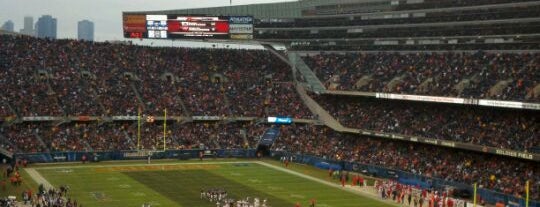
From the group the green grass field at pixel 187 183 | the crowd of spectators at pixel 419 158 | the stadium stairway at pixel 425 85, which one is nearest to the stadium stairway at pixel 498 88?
the crowd of spectators at pixel 419 158

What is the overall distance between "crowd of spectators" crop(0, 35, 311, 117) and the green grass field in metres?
8.07

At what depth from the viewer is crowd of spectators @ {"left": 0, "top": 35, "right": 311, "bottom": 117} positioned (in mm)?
58906

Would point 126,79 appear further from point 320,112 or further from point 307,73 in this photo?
point 320,112

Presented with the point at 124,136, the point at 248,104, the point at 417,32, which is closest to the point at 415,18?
the point at 417,32

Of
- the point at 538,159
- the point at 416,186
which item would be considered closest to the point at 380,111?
the point at 416,186

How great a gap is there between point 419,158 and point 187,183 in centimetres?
1687

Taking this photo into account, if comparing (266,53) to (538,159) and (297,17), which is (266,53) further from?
(538,159)

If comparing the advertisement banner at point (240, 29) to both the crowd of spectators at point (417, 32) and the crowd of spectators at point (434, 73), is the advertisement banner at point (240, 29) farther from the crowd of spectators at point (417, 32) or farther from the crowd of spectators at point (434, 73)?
the crowd of spectators at point (434, 73)

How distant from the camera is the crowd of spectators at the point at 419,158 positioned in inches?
1644

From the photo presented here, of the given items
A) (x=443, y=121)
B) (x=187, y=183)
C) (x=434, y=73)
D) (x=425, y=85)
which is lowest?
(x=187, y=183)

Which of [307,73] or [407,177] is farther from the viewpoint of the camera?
[307,73]

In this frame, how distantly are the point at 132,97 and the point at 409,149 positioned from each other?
2534 centimetres

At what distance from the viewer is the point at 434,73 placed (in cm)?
5416

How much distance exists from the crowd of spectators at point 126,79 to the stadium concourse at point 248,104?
0.11 meters
